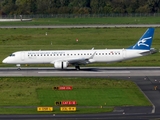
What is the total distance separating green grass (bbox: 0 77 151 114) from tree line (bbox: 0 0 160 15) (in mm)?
121396

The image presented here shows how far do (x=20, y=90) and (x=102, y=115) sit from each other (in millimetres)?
14165

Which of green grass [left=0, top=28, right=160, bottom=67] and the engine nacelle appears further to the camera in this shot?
green grass [left=0, top=28, right=160, bottom=67]

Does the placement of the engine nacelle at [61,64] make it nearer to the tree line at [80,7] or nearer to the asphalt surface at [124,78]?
the asphalt surface at [124,78]

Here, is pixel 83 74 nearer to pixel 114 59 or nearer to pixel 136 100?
pixel 114 59

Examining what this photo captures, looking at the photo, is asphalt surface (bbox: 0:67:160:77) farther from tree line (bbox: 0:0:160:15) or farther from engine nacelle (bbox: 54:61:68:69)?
tree line (bbox: 0:0:160:15)

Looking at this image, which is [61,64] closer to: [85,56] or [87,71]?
[85,56]

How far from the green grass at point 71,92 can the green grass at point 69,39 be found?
21246mm

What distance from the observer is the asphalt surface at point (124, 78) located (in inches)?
1702

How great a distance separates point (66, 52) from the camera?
69250mm

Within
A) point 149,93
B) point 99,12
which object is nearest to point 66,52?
point 149,93

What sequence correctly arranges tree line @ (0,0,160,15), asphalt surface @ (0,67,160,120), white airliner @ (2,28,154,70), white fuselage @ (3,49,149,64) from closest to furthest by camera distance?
asphalt surface @ (0,67,160,120) < white airliner @ (2,28,154,70) < white fuselage @ (3,49,149,64) < tree line @ (0,0,160,15)

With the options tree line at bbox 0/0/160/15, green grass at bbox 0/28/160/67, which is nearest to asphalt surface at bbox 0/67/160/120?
green grass at bbox 0/28/160/67

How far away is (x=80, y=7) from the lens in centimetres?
19062

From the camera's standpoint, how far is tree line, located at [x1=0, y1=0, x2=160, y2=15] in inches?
7190
